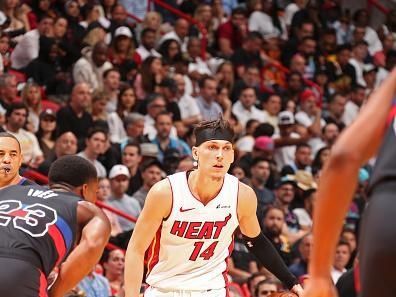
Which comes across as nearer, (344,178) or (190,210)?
(344,178)

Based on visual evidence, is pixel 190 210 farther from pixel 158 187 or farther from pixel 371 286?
pixel 371 286

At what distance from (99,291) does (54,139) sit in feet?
Result: 9.35

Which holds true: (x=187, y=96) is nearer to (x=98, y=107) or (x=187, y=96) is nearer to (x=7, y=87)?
(x=98, y=107)

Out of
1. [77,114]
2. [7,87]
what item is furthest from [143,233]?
[77,114]

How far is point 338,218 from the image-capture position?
256 centimetres

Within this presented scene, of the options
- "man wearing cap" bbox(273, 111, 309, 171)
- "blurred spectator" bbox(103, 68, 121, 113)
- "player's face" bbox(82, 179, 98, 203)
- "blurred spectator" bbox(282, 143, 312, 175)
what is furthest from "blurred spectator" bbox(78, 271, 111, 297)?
"man wearing cap" bbox(273, 111, 309, 171)

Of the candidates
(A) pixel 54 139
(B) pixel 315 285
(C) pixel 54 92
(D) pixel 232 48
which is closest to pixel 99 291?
(A) pixel 54 139

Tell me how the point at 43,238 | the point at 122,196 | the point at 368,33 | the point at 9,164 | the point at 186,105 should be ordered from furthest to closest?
the point at 368,33, the point at 186,105, the point at 122,196, the point at 9,164, the point at 43,238

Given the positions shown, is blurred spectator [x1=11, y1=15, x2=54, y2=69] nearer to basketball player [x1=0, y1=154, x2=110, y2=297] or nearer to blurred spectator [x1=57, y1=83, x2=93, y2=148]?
blurred spectator [x1=57, y1=83, x2=93, y2=148]

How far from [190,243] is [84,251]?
160cm

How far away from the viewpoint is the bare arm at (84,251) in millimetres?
4527

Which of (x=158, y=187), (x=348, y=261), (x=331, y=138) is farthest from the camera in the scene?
(x=331, y=138)

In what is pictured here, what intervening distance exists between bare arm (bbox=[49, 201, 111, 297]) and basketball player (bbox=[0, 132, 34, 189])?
0.97 metres

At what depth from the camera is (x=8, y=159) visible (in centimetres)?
554
